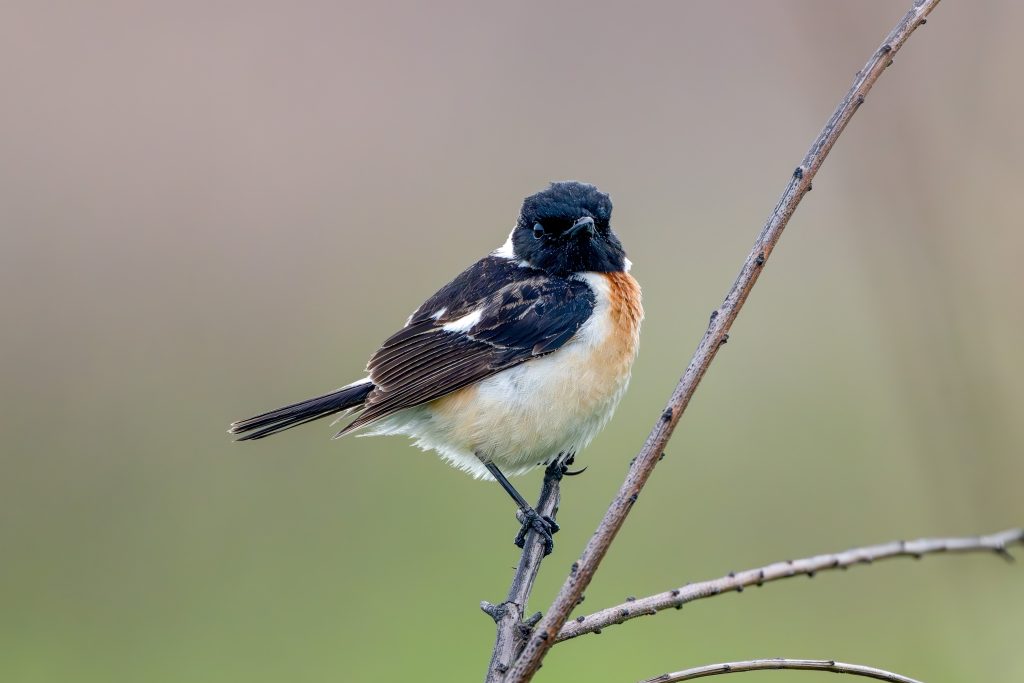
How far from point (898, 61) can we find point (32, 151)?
6.88 metres

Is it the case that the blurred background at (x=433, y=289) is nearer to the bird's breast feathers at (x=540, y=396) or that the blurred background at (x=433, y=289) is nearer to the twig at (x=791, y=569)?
the bird's breast feathers at (x=540, y=396)

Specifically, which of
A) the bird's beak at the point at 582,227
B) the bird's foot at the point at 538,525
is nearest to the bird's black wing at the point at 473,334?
the bird's beak at the point at 582,227

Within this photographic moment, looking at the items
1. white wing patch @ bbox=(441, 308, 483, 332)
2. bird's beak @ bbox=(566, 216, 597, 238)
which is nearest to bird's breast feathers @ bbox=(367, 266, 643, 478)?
white wing patch @ bbox=(441, 308, 483, 332)

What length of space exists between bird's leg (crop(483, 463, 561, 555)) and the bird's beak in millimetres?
803

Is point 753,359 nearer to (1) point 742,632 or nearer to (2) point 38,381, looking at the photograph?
(1) point 742,632

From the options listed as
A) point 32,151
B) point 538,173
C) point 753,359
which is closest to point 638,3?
point 538,173

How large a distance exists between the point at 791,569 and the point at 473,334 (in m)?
2.21

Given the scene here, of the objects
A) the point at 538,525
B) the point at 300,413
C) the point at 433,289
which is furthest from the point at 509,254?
the point at 433,289

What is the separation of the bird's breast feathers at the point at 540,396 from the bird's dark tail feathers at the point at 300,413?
0.13m

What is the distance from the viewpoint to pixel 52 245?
872cm

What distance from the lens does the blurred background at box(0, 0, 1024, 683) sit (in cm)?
538

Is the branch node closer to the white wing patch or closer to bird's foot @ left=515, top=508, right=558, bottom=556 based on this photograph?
bird's foot @ left=515, top=508, right=558, bottom=556

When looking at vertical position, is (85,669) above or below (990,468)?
below

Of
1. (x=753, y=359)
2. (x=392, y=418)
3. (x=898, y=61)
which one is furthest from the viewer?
(x=753, y=359)
